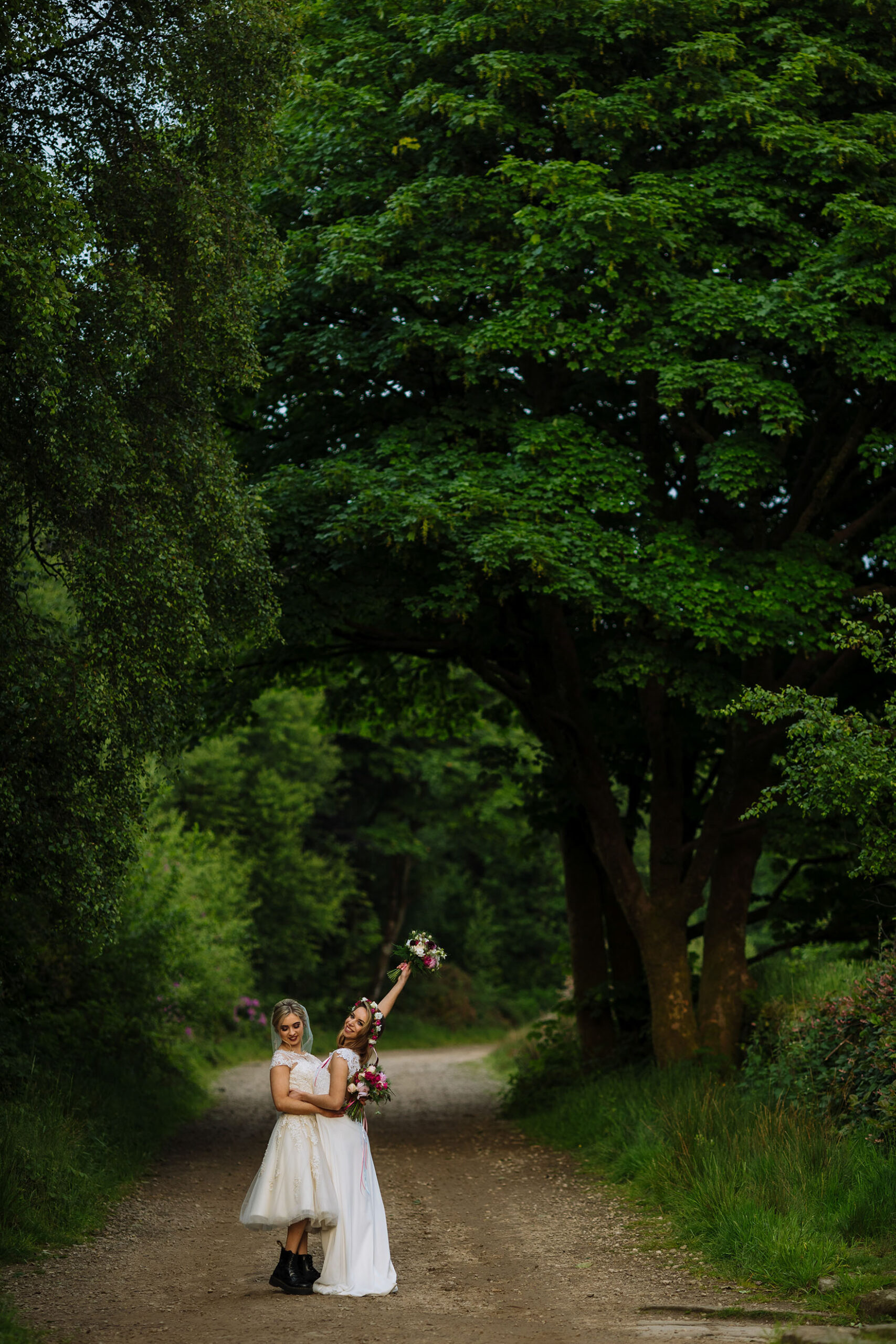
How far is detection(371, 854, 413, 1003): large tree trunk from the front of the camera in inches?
1577

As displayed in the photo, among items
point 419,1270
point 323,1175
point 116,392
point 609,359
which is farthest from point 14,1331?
point 609,359

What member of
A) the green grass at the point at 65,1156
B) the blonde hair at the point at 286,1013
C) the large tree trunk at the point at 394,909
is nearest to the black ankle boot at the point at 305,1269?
the blonde hair at the point at 286,1013

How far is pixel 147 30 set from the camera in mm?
9828

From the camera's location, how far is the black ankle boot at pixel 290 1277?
7301 millimetres

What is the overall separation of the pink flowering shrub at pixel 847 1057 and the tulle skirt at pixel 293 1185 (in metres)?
3.57

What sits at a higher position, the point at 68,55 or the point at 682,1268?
the point at 68,55

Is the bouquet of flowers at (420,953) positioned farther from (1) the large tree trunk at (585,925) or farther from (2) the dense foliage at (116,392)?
(1) the large tree trunk at (585,925)

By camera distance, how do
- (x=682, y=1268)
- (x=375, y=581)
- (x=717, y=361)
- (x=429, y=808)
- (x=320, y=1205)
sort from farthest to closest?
(x=429, y=808), (x=375, y=581), (x=717, y=361), (x=682, y=1268), (x=320, y=1205)

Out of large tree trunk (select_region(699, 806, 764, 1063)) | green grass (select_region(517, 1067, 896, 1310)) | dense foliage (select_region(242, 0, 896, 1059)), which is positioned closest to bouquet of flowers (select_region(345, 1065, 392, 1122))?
green grass (select_region(517, 1067, 896, 1310))

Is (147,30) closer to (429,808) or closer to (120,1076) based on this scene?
(120,1076)

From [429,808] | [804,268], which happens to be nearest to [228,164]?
[804,268]

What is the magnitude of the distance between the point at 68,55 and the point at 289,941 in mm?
27514

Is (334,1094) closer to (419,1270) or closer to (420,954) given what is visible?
(420,954)

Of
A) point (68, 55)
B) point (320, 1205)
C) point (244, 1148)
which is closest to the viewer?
point (320, 1205)
